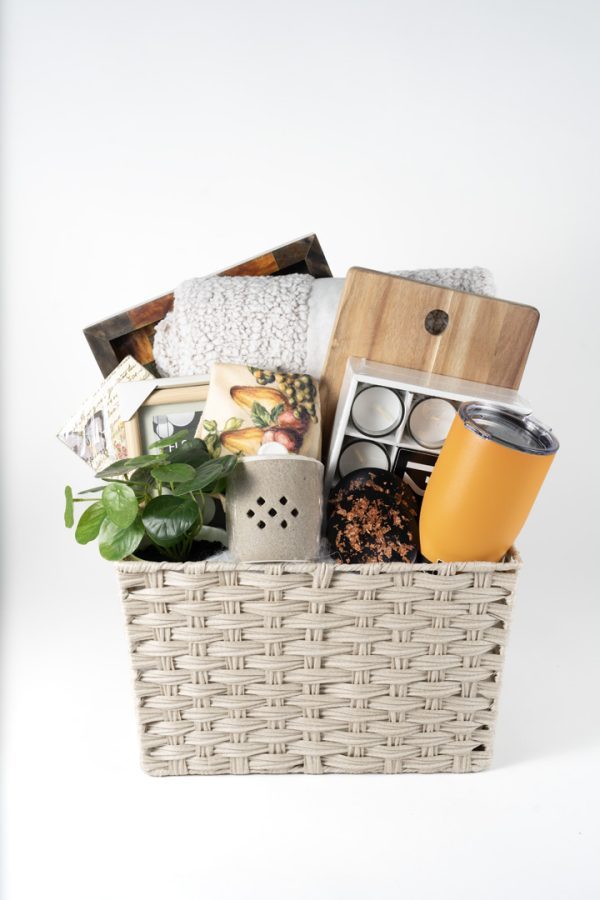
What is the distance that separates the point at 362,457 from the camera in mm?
1207

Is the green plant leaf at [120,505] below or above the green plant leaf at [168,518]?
above

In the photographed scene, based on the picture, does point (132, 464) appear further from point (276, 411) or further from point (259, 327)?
point (259, 327)

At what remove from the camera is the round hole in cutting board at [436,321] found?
1198 millimetres

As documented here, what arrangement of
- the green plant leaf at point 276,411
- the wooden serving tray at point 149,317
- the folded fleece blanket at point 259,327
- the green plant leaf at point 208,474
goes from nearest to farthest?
the green plant leaf at point 208,474
the green plant leaf at point 276,411
the folded fleece blanket at point 259,327
the wooden serving tray at point 149,317

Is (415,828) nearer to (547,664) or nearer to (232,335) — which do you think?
(547,664)

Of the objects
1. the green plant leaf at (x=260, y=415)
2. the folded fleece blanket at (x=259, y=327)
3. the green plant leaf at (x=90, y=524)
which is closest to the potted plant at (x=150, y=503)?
the green plant leaf at (x=90, y=524)

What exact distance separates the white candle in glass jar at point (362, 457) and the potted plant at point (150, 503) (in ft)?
0.66

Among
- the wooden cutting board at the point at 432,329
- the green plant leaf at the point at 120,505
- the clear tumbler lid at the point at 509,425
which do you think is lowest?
the green plant leaf at the point at 120,505

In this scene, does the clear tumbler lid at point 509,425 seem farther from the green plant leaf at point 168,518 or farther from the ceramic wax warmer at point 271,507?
the green plant leaf at point 168,518

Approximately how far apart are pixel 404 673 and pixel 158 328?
0.56 metres

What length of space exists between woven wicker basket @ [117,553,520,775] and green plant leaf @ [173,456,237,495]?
102mm

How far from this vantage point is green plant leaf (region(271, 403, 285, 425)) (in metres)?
1.15

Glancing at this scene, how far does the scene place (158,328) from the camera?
1.33 meters

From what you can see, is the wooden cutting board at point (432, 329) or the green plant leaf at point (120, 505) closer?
the green plant leaf at point (120, 505)
